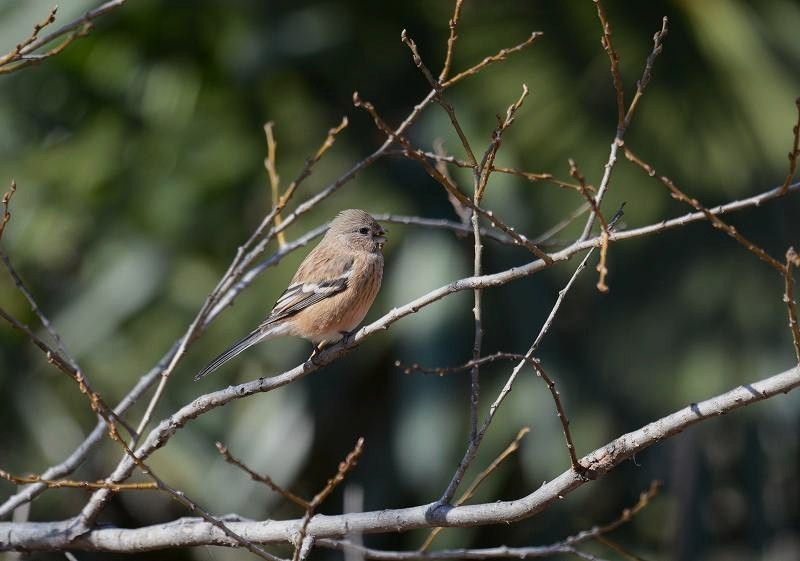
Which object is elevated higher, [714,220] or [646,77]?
[646,77]

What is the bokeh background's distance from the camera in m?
6.10

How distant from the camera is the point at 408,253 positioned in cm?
648

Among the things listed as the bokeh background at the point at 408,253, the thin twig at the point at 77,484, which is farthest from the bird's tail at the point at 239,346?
the bokeh background at the point at 408,253

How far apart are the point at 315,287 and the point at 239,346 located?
53 cm

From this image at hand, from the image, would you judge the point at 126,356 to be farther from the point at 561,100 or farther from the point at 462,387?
the point at 561,100

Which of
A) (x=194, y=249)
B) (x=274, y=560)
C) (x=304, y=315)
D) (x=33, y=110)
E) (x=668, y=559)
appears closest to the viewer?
(x=274, y=560)

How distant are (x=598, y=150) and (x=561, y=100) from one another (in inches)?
18.5

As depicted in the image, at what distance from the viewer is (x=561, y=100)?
21.7 feet

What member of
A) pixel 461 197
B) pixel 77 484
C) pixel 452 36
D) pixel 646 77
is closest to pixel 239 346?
pixel 77 484

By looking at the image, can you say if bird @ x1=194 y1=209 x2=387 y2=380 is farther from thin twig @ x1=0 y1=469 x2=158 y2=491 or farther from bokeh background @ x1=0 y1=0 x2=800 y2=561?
thin twig @ x1=0 y1=469 x2=158 y2=491

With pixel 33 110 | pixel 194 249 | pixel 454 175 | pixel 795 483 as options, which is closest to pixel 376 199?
pixel 454 175

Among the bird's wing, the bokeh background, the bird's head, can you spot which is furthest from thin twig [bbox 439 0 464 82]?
the bokeh background

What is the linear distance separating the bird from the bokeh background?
1312 mm

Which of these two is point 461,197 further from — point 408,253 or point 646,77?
point 408,253
